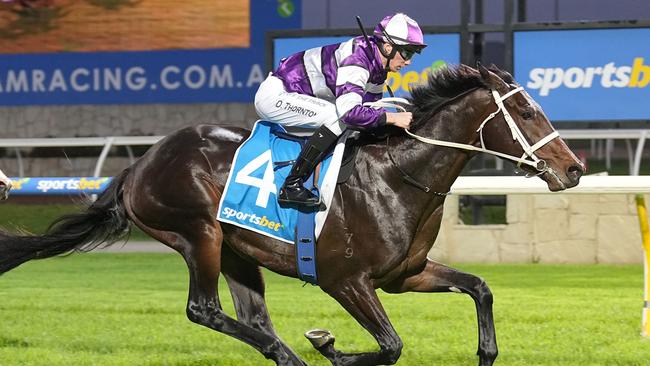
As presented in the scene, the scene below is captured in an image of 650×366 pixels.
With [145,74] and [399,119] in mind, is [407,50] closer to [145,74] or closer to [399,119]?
[399,119]

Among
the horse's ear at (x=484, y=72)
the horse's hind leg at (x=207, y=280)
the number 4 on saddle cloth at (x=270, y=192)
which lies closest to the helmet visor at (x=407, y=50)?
the horse's ear at (x=484, y=72)

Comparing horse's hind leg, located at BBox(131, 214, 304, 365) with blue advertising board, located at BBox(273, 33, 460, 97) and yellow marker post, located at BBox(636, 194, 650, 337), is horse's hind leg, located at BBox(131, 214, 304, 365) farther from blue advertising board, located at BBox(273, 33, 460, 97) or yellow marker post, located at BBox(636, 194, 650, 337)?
blue advertising board, located at BBox(273, 33, 460, 97)

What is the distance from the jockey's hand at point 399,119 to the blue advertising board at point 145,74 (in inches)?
312

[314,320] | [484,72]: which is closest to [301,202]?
[484,72]

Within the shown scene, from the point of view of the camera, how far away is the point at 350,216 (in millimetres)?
5316

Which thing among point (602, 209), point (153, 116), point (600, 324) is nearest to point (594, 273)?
point (602, 209)

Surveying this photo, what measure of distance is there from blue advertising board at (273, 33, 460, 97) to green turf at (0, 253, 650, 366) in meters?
1.62

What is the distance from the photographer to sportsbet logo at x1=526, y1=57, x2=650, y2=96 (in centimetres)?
1030

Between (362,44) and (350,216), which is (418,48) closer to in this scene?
(362,44)

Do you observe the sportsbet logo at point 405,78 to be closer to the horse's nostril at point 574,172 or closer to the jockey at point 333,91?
the jockey at point 333,91

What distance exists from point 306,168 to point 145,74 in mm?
8941

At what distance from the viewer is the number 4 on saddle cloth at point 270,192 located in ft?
17.5

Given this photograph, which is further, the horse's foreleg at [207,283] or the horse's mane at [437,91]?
the horse's foreleg at [207,283]

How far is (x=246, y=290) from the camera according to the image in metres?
5.80
